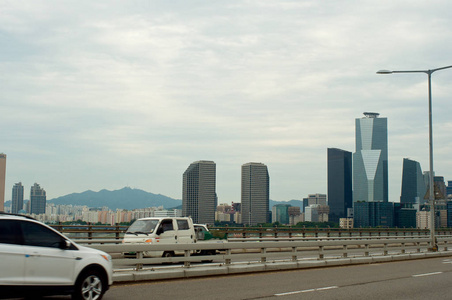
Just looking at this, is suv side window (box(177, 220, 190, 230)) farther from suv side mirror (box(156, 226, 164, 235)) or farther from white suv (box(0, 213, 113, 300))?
white suv (box(0, 213, 113, 300))

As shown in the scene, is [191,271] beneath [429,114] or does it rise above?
beneath

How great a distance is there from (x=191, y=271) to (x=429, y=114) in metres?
20.6

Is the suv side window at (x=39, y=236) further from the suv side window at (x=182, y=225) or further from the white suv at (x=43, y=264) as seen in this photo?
the suv side window at (x=182, y=225)

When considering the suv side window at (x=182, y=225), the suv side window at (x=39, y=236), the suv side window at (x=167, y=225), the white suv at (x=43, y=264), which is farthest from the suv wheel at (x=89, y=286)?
the suv side window at (x=182, y=225)

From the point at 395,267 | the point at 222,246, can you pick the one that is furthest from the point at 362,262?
the point at 222,246

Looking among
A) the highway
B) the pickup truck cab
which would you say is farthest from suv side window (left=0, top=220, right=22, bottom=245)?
the pickup truck cab

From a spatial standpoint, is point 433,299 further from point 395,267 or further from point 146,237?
point 146,237

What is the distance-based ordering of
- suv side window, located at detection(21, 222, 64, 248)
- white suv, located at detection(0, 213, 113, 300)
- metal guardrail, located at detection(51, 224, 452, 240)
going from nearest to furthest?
white suv, located at detection(0, 213, 113, 300)
suv side window, located at detection(21, 222, 64, 248)
metal guardrail, located at detection(51, 224, 452, 240)

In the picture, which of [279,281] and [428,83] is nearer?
[279,281]

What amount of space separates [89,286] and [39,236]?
4.69 ft

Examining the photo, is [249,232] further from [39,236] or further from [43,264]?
[43,264]

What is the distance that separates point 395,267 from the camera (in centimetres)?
2238

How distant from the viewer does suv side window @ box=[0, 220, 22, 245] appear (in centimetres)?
977

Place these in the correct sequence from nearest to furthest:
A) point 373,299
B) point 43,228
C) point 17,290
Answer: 1. point 17,290
2. point 43,228
3. point 373,299
